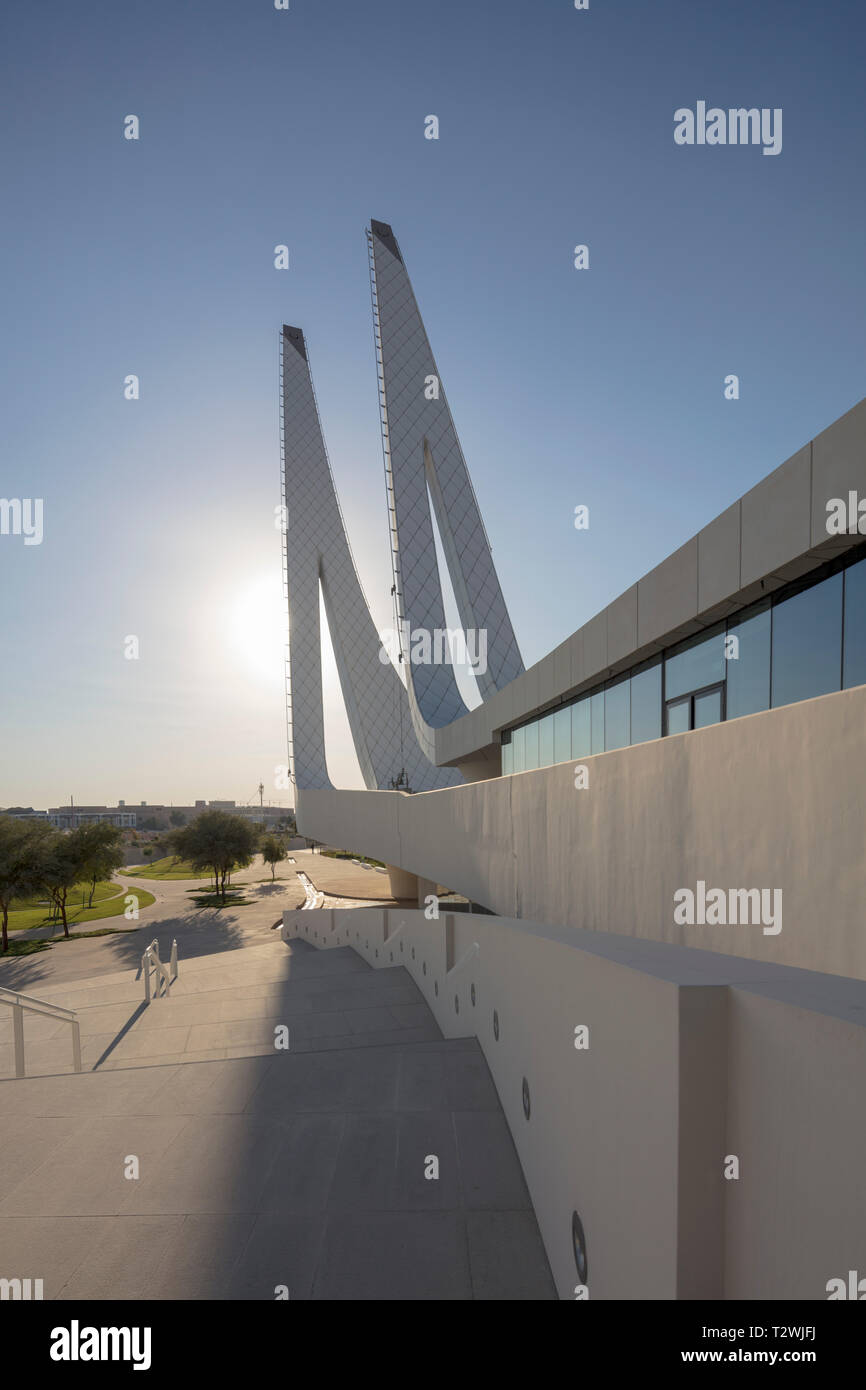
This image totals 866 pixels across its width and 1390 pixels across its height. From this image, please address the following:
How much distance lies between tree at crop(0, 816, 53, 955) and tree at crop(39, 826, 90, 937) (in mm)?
301

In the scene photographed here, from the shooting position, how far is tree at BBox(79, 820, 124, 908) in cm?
3794

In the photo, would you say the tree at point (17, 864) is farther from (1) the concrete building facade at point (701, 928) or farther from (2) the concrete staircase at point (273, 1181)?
(2) the concrete staircase at point (273, 1181)

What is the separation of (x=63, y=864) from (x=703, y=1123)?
40.1 m

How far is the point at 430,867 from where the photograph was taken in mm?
16812

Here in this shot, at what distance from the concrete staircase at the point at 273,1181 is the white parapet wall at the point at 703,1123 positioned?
2.49ft

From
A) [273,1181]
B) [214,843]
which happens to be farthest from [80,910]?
[273,1181]

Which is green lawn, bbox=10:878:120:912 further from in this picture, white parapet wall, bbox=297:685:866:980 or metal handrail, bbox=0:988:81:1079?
white parapet wall, bbox=297:685:866:980

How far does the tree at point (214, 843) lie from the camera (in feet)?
158

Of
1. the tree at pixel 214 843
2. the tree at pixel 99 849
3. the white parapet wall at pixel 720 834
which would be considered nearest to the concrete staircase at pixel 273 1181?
the white parapet wall at pixel 720 834

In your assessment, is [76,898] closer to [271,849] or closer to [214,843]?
[214,843]

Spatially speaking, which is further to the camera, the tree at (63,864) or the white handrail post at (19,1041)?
the tree at (63,864)
